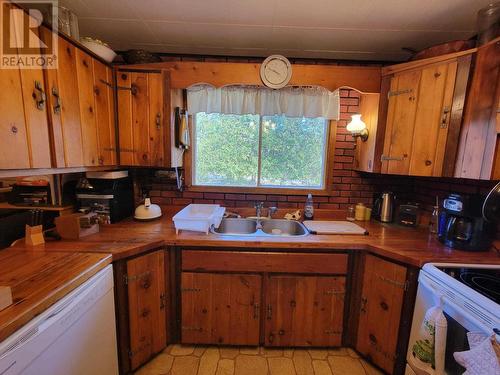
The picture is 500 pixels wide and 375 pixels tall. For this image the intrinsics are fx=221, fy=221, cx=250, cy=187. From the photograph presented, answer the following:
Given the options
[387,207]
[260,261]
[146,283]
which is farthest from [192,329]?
[387,207]

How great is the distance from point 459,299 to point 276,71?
1689 mm

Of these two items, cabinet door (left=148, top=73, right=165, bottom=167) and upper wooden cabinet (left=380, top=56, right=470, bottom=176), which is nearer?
upper wooden cabinet (left=380, top=56, right=470, bottom=176)

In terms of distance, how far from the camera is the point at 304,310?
1.56 metres

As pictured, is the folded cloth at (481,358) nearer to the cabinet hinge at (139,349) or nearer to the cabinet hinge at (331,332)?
the cabinet hinge at (331,332)

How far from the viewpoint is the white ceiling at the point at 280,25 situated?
4.32 ft

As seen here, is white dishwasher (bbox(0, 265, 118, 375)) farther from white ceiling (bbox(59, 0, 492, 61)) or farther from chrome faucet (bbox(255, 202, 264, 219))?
white ceiling (bbox(59, 0, 492, 61))

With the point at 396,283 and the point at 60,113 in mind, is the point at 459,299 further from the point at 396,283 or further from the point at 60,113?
the point at 60,113

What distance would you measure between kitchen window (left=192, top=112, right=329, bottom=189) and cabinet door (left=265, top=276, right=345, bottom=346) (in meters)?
0.92

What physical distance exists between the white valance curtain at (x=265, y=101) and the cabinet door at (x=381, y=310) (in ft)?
4.18

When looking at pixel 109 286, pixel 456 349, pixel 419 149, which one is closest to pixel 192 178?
pixel 109 286

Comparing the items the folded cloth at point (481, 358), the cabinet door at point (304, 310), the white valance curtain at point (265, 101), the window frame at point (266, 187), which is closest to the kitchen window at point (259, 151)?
the window frame at point (266, 187)

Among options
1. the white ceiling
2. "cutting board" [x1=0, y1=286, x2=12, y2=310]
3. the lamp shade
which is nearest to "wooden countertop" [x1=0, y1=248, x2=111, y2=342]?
"cutting board" [x1=0, y1=286, x2=12, y2=310]

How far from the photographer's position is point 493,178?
1232mm

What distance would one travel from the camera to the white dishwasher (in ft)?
2.44
